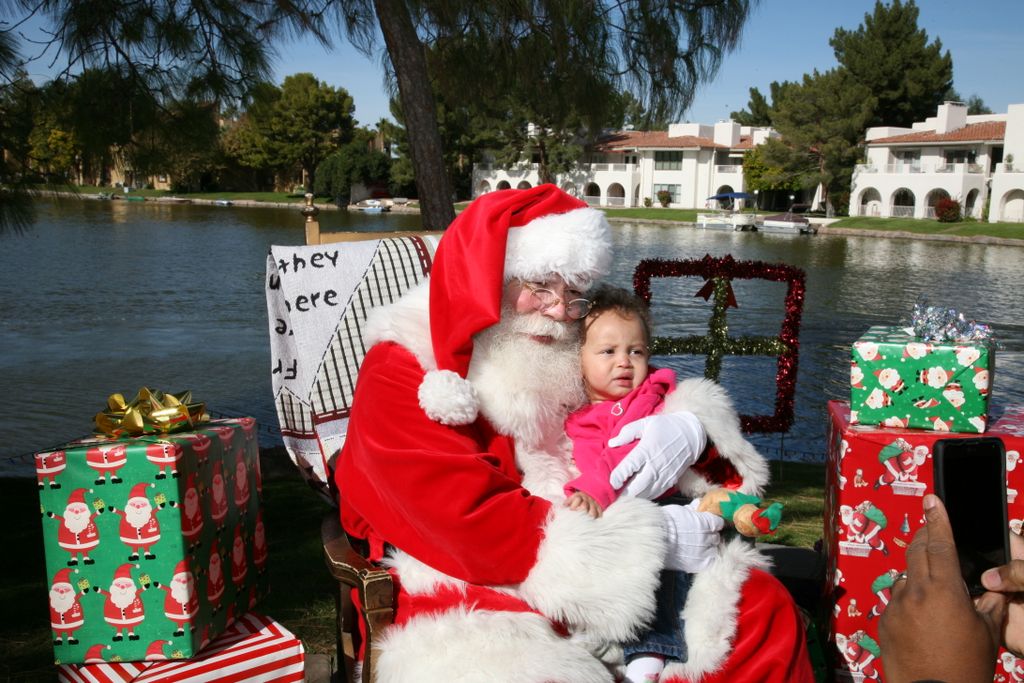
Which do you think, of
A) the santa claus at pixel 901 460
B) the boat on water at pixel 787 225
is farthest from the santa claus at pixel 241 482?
the boat on water at pixel 787 225

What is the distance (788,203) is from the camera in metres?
47.0

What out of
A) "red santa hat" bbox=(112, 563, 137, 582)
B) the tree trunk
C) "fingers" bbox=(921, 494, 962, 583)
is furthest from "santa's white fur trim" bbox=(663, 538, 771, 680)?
the tree trunk

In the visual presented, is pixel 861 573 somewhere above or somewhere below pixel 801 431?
above

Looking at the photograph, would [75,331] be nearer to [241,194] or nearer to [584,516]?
[584,516]

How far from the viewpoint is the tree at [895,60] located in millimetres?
42625

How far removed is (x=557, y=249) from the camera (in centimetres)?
222

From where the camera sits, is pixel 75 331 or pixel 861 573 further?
pixel 75 331

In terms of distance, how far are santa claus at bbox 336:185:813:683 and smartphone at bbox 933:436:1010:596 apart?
93 centimetres

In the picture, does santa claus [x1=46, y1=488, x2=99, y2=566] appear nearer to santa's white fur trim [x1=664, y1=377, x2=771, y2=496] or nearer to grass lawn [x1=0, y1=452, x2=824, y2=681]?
grass lawn [x1=0, y1=452, x2=824, y2=681]

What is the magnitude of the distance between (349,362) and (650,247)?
24.0m

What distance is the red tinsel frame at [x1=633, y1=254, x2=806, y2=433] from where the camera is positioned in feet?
18.3

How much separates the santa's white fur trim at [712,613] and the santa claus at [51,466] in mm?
1638

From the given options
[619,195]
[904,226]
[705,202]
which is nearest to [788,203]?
[705,202]

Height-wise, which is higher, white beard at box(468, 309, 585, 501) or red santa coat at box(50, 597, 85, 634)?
white beard at box(468, 309, 585, 501)
